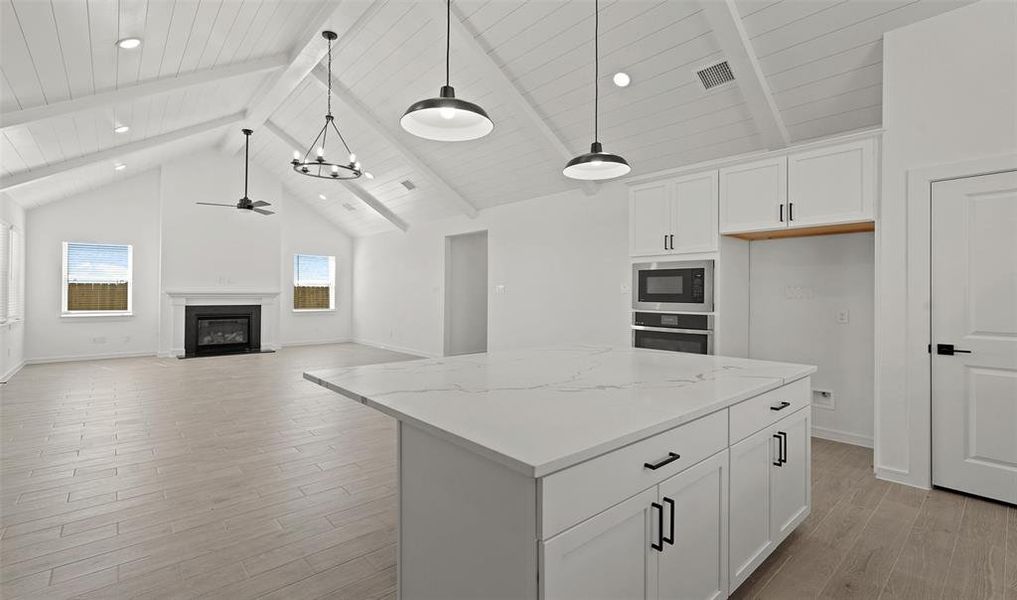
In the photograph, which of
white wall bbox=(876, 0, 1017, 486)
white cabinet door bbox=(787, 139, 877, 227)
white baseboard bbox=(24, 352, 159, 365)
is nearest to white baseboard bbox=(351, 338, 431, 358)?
white baseboard bbox=(24, 352, 159, 365)

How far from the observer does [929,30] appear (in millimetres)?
2920

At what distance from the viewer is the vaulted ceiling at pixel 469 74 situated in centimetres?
318

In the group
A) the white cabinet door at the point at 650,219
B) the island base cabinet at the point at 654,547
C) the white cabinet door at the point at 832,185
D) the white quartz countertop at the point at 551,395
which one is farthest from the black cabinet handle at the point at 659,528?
the white cabinet door at the point at 650,219

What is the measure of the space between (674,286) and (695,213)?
0.64 metres

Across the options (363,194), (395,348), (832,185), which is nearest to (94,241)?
(363,194)

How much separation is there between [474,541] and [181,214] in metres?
9.71

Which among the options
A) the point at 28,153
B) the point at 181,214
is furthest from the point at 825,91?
the point at 181,214

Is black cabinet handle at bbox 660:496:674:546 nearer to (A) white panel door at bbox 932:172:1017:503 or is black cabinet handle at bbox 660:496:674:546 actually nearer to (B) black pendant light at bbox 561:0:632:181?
(B) black pendant light at bbox 561:0:632:181

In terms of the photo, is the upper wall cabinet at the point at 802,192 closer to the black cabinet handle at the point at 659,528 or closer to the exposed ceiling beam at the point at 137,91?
the black cabinet handle at the point at 659,528

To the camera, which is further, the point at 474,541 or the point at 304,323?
the point at 304,323

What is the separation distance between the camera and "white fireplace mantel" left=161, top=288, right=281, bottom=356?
337 inches

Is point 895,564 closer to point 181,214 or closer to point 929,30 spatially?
point 929,30

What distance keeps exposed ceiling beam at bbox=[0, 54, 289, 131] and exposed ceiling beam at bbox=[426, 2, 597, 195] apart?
2241 mm

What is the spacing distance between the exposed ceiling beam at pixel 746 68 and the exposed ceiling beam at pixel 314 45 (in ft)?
9.50
